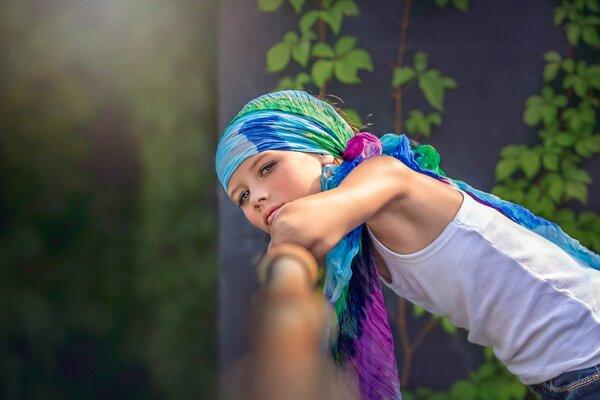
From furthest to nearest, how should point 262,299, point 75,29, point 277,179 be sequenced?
→ point 75,29, point 277,179, point 262,299

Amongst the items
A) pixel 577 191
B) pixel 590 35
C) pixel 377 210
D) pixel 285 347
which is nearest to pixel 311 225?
pixel 377 210

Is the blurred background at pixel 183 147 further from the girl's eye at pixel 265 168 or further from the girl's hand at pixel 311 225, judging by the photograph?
the girl's hand at pixel 311 225

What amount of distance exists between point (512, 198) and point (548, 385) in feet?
5.24

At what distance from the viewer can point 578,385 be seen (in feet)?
5.40

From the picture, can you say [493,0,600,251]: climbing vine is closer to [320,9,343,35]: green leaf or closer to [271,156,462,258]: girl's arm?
[320,9,343,35]: green leaf

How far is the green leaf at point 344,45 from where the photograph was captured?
3215mm

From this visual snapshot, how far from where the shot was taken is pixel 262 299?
1.00 meters

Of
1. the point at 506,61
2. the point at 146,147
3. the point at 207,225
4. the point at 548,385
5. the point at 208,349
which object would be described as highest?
the point at 506,61

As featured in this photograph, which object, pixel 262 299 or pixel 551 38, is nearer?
pixel 262 299

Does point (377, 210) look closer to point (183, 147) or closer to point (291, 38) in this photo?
point (291, 38)

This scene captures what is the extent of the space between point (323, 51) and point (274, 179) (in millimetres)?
1624

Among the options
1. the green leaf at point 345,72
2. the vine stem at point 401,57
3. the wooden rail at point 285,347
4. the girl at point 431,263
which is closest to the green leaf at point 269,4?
the green leaf at point 345,72

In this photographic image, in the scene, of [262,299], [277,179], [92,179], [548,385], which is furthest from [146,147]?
[262,299]

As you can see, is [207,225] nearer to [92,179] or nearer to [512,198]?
[92,179]
